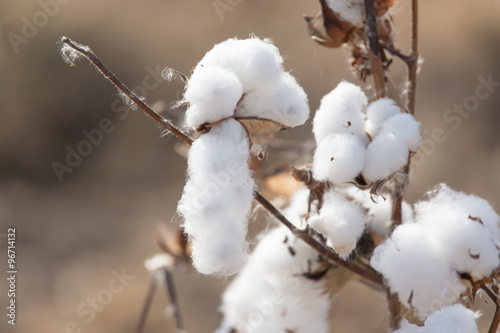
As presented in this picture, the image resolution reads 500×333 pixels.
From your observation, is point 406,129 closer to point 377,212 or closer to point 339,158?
point 339,158

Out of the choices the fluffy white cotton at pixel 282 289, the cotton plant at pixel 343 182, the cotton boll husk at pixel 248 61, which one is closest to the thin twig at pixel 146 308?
the fluffy white cotton at pixel 282 289

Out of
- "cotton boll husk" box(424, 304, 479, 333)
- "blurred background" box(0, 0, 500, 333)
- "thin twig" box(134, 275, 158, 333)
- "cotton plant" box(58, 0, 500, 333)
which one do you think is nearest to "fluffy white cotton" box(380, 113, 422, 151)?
"cotton plant" box(58, 0, 500, 333)

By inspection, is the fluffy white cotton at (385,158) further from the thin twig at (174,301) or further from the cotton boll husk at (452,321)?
the thin twig at (174,301)

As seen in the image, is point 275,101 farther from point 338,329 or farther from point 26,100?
point 26,100

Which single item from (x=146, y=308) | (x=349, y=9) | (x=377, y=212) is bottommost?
(x=146, y=308)

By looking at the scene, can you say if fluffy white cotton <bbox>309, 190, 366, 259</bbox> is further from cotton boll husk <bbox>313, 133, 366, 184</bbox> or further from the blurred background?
the blurred background

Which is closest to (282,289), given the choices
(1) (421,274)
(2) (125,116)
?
(1) (421,274)

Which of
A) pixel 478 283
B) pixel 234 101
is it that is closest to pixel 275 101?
pixel 234 101

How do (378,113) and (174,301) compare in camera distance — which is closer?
(378,113)
